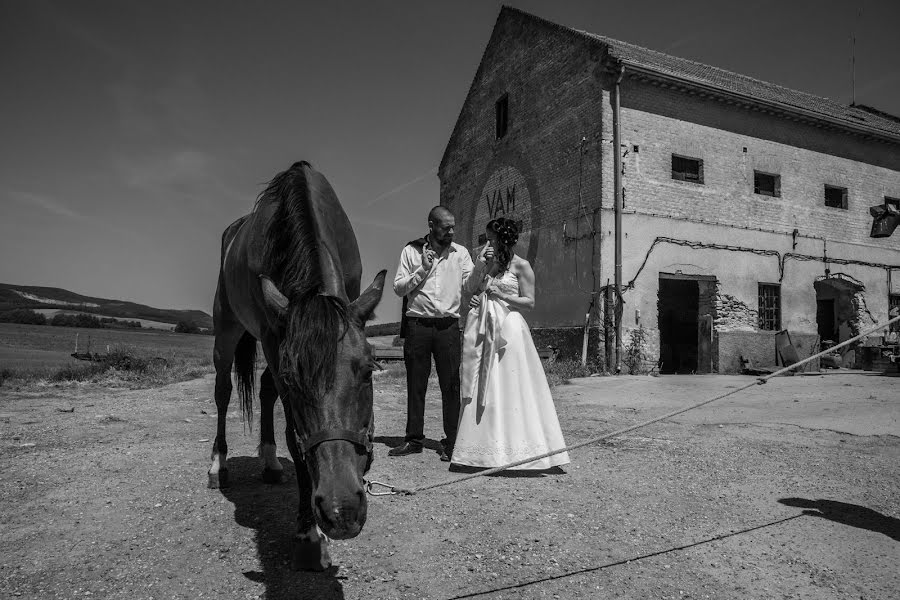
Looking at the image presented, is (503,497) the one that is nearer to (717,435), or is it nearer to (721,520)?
(721,520)

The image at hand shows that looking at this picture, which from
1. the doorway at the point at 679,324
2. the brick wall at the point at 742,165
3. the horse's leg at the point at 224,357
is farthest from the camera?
the doorway at the point at 679,324

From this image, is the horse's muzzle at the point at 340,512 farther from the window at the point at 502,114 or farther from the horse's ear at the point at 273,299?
the window at the point at 502,114

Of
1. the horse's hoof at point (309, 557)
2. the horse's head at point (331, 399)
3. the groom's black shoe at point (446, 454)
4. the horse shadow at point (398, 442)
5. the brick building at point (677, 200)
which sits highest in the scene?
the brick building at point (677, 200)

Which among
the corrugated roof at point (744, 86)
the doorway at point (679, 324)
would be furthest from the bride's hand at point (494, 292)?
the doorway at point (679, 324)

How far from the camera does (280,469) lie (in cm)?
404

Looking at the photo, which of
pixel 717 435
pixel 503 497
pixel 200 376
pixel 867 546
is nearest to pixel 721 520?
pixel 867 546

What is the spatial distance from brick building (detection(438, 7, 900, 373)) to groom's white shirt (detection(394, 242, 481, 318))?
362 inches

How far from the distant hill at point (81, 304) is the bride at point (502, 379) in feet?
95.9

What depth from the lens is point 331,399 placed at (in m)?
1.93

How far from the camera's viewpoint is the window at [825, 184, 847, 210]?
55.0ft

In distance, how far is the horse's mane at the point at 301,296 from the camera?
1.96 meters

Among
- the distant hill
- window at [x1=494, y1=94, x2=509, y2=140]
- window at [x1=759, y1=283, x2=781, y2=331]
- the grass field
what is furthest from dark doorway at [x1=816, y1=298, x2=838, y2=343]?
the distant hill

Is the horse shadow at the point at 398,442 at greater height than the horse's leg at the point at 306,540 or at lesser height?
lesser

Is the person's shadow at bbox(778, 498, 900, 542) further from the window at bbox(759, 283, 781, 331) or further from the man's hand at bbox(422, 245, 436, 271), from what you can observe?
the window at bbox(759, 283, 781, 331)
